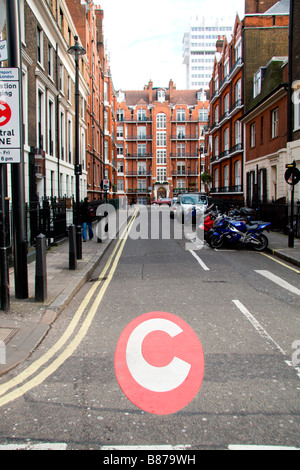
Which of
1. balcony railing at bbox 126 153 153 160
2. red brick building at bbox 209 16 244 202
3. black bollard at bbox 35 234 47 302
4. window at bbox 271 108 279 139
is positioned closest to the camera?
black bollard at bbox 35 234 47 302

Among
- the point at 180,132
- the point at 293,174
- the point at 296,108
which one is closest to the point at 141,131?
the point at 180,132

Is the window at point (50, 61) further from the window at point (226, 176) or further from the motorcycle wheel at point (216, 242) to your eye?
the window at point (226, 176)

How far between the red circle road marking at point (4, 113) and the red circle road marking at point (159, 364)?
12.3 feet

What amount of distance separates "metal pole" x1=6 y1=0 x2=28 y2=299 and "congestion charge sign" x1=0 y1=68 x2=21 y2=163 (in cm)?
16

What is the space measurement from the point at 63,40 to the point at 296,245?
58.4 ft

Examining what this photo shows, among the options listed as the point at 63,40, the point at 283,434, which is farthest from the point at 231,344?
the point at 63,40

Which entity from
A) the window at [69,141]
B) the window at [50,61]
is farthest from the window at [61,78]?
the window at [69,141]

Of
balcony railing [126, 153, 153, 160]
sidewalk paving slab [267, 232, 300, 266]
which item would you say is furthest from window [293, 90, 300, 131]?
balcony railing [126, 153, 153, 160]

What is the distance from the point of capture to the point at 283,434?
3162mm

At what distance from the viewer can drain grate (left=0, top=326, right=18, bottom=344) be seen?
205 inches

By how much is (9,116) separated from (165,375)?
15.2ft

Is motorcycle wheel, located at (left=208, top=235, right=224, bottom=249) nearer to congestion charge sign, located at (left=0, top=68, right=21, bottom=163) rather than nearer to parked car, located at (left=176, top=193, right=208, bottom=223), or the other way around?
congestion charge sign, located at (left=0, top=68, right=21, bottom=163)

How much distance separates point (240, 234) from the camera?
1384cm

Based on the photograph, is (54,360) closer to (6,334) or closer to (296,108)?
(6,334)
